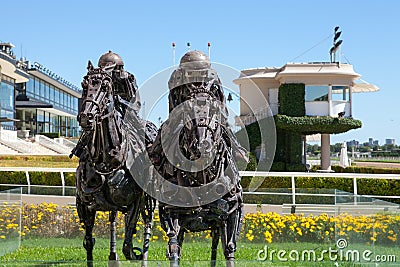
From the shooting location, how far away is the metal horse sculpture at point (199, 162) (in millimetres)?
4441

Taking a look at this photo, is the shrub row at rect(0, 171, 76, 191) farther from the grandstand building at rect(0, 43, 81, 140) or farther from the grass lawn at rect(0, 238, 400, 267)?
the grandstand building at rect(0, 43, 81, 140)

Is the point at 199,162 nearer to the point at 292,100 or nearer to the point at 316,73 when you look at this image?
the point at 292,100

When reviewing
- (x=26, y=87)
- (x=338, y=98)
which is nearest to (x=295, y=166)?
(x=338, y=98)

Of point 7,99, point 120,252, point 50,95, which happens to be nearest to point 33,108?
point 50,95

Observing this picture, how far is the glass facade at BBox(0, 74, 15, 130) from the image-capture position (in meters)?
43.8

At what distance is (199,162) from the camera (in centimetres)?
444

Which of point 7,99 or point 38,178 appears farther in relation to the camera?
point 7,99

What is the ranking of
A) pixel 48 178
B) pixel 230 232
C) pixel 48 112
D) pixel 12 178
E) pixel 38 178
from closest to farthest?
pixel 230 232, pixel 12 178, pixel 48 178, pixel 38 178, pixel 48 112

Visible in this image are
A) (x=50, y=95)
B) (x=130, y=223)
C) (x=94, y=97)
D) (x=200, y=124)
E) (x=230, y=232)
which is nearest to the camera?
(x=200, y=124)

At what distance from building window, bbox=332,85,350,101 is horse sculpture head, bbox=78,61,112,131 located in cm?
2314

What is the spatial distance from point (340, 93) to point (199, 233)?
21.1m

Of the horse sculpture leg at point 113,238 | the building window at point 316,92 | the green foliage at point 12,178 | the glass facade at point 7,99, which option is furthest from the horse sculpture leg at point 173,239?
the glass facade at point 7,99

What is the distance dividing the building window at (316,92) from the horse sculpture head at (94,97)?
74.0 ft

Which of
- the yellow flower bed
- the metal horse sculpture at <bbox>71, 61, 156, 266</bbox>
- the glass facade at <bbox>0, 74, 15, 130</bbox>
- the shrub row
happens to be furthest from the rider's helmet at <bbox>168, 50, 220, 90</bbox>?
the glass facade at <bbox>0, 74, 15, 130</bbox>
